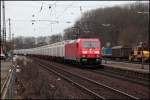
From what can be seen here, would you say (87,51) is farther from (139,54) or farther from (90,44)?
(139,54)

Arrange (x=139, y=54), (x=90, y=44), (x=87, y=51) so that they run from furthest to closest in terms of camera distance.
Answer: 1. (x=139, y=54)
2. (x=90, y=44)
3. (x=87, y=51)

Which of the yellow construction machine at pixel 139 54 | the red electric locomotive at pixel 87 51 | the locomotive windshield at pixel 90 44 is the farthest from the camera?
the yellow construction machine at pixel 139 54

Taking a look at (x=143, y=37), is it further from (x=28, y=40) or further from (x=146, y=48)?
(x=28, y=40)

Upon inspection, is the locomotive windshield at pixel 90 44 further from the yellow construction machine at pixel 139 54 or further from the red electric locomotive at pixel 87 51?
the yellow construction machine at pixel 139 54

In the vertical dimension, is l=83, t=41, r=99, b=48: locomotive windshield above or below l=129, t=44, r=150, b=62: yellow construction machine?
above

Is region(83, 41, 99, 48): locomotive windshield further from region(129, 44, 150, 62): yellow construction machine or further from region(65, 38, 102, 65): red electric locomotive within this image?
region(129, 44, 150, 62): yellow construction machine

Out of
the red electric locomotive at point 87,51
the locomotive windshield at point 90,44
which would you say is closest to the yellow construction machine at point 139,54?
the locomotive windshield at point 90,44

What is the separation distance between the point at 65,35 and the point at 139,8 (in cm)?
4068

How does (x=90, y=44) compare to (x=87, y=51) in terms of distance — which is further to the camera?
(x=90, y=44)

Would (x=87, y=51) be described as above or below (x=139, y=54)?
above

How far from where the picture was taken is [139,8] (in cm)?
3788

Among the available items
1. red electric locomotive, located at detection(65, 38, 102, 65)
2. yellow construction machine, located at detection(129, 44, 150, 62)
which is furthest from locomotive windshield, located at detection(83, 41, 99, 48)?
Answer: yellow construction machine, located at detection(129, 44, 150, 62)

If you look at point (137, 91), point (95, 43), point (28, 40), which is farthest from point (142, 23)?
point (28, 40)

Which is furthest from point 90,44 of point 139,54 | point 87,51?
point 139,54
